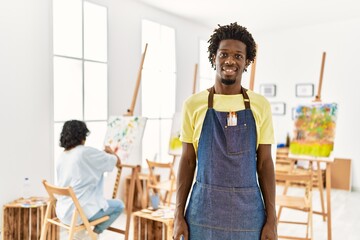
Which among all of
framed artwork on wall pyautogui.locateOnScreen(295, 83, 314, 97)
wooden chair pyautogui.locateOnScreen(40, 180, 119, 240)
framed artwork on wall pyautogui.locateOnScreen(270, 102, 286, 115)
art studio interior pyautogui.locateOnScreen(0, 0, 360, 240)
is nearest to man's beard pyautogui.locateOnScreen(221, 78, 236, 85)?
art studio interior pyautogui.locateOnScreen(0, 0, 360, 240)

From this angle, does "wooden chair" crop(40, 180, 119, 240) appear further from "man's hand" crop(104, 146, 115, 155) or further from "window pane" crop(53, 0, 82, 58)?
"window pane" crop(53, 0, 82, 58)

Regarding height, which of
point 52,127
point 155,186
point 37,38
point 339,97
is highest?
point 37,38

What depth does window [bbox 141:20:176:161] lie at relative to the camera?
5164mm

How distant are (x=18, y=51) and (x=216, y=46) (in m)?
2.53

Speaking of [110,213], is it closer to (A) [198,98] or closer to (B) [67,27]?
(A) [198,98]

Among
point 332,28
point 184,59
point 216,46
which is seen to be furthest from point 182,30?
point 216,46

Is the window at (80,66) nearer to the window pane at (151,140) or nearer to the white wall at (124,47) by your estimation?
the white wall at (124,47)

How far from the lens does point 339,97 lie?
6027 mm

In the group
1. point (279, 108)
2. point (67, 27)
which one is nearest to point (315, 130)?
point (279, 108)

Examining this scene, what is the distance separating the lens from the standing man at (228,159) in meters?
1.46

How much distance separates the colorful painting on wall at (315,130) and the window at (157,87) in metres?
2.14

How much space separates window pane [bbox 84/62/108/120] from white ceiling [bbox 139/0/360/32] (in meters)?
1.26

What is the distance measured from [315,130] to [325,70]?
106 inches

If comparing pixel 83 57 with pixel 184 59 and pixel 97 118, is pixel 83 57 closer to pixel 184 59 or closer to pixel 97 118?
pixel 97 118
